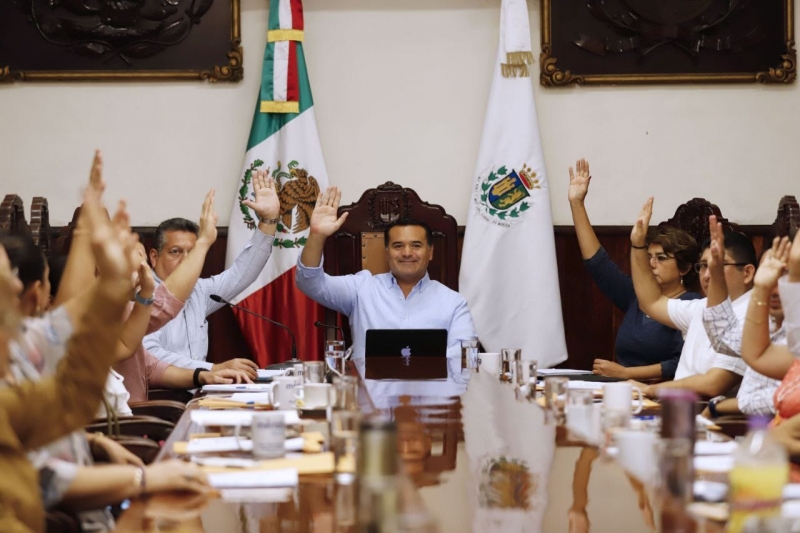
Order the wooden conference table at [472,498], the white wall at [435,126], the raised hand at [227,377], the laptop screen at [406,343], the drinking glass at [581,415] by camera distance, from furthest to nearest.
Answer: the white wall at [435,126] < the laptop screen at [406,343] < the raised hand at [227,377] < the drinking glass at [581,415] < the wooden conference table at [472,498]

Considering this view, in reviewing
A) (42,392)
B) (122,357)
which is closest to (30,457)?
(42,392)

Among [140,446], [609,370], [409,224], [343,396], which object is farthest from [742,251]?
[140,446]

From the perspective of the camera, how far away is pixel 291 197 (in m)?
5.14

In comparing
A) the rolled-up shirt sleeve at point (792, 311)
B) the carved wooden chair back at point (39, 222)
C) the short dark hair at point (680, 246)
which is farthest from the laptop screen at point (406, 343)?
the rolled-up shirt sleeve at point (792, 311)

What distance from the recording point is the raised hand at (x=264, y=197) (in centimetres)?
469

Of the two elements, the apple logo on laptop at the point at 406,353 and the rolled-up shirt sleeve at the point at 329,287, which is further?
the rolled-up shirt sleeve at the point at 329,287

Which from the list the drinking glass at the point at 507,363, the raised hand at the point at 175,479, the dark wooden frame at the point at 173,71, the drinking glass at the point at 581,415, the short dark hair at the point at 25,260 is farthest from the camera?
the dark wooden frame at the point at 173,71

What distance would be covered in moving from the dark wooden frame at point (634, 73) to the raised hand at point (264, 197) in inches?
64.0

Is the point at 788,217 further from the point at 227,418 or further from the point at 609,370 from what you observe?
the point at 227,418

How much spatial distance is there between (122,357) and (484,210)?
256 centimetres

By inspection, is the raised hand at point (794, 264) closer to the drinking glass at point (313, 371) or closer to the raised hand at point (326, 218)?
the drinking glass at point (313, 371)

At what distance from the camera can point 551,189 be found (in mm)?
5383

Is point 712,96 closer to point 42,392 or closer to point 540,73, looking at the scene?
point 540,73

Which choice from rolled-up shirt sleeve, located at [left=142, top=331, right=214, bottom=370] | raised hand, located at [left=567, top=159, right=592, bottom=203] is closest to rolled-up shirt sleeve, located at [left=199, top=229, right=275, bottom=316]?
rolled-up shirt sleeve, located at [left=142, top=331, right=214, bottom=370]
